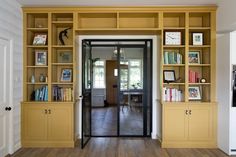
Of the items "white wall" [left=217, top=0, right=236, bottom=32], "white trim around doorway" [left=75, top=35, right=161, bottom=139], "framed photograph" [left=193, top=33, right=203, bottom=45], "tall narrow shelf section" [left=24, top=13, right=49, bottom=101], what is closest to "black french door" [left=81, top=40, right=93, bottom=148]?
"white trim around doorway" [left=75, top=35, right=161, bottom=139]

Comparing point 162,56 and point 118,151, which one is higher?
point 162,56

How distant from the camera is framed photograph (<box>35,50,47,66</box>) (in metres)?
5.10

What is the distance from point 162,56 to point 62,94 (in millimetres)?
2325

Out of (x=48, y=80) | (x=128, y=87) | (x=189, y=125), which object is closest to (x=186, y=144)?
(x=189, y=125)

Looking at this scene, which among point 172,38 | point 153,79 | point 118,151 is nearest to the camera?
point 118,151

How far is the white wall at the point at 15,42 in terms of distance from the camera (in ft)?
13.9

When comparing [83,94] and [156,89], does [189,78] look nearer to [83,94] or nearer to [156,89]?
[156,89]

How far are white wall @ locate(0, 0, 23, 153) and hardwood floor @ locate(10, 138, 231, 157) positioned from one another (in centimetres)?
57

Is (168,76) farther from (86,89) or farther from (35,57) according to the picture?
(35,57)

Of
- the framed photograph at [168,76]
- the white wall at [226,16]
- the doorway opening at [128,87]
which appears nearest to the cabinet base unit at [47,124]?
the doorway opening at [128,87]

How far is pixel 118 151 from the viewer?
4629 millimetres

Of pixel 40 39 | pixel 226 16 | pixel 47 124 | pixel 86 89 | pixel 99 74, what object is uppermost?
pixel 226 16

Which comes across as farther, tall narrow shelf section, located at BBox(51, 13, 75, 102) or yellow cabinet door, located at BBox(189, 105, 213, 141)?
tall narrow shelf section, located at BBox(51, 13, 75, 102)

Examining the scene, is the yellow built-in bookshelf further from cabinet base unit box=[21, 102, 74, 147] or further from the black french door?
the black french door
